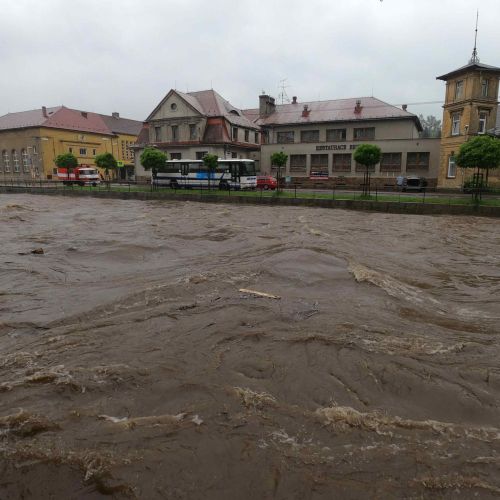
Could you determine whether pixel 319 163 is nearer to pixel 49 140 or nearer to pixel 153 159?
pixel 153 159

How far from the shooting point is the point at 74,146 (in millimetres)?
65375

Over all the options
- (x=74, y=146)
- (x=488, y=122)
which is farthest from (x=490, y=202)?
(x=74, y=146)

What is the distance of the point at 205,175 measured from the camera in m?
38.9

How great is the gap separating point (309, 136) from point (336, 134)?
3.51m

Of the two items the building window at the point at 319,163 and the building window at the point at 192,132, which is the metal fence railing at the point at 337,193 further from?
the building window at the point at 192,132

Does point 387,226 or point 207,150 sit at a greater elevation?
point 207,150

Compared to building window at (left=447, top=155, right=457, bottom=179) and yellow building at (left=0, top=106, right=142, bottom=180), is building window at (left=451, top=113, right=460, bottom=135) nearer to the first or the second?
building window at (left=447, top=155, right=457, bottom=179)

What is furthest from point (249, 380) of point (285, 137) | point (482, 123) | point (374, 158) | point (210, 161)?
point (285, 137)

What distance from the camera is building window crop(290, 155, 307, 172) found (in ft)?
166

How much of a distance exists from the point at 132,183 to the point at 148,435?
2077 inches

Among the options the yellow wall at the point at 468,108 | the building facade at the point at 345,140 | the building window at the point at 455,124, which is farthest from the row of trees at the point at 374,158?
the building facade at the point at 345,140

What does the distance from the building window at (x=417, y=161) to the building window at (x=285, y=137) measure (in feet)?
48.1

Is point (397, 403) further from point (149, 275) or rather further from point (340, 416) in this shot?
point (149, 275)

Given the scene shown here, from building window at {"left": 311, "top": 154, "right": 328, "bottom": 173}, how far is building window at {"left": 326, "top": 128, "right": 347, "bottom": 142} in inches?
90.1
